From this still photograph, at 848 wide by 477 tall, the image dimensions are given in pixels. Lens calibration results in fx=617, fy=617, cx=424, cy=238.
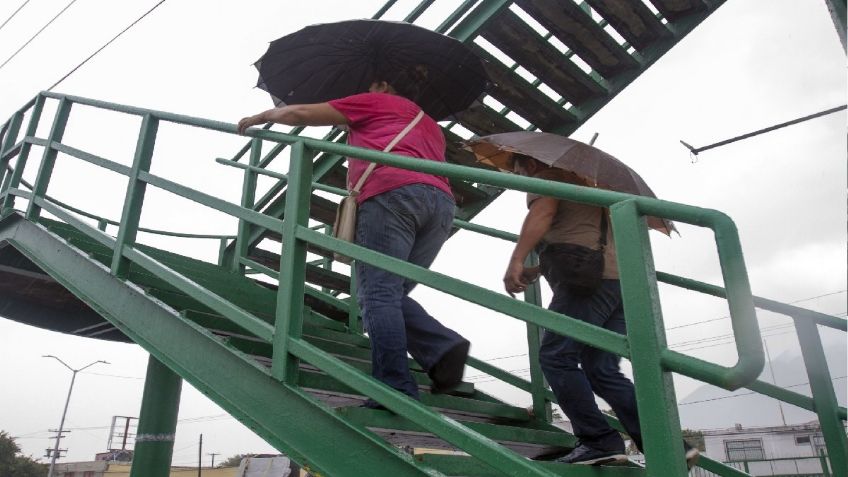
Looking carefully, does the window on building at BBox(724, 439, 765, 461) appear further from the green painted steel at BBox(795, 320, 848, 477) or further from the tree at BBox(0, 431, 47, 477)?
the tree at BBox(0, 431, 47, 477)

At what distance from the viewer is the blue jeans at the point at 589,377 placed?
262cm

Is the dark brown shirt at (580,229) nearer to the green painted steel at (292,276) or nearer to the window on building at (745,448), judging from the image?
the green painted steel at (292,276)

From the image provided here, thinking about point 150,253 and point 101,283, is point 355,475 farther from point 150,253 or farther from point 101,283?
point 150,253

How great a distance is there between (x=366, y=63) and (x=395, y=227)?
1.57 m

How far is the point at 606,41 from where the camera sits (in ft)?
15.6

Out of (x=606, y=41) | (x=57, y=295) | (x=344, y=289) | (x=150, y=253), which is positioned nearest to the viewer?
(x=150, y=253)

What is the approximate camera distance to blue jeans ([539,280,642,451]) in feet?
8.59

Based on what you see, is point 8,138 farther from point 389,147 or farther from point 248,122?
point 389,147

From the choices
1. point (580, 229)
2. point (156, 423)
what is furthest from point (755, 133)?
point (156, 423)

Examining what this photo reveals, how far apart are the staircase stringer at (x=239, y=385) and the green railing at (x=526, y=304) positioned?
151 millimetres

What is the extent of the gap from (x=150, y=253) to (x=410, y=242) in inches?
91.5

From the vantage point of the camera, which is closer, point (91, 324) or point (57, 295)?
point (57, 295)

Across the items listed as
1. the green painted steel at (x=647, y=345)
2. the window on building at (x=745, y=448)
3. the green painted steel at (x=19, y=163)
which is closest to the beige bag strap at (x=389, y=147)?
the green painted steel at (x=647, y=345)

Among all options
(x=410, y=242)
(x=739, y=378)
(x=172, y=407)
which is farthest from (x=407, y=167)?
(x=172, y=407)
